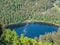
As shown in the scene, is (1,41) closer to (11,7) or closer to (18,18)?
(18,18)

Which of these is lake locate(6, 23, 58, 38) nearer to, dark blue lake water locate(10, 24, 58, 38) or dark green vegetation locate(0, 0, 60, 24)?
dark blue lake water locate(10, 24, 58, 38)

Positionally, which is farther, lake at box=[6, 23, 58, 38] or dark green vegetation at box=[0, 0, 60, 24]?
dark green vegetation at box=[0, 0, 60, 24]

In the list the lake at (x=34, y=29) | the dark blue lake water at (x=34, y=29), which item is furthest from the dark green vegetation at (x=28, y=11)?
the dark blue lake water at (x=34, y=29)

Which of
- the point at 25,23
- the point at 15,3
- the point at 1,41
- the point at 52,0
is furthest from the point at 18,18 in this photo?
the point at 1,41

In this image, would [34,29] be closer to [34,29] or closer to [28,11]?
A: [34,29]

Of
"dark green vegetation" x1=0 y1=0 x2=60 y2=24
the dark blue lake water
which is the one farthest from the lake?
"dark green vegetation" x1=0 y1=0 x2=60 y2=24

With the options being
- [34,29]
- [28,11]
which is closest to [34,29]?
[34,29]

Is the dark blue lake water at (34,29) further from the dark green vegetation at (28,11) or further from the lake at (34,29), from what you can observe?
the dark green vegetation at (28,11)

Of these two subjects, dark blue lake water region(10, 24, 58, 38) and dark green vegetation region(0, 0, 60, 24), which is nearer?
dark blue lake water region(10, 24, 58, 38)
